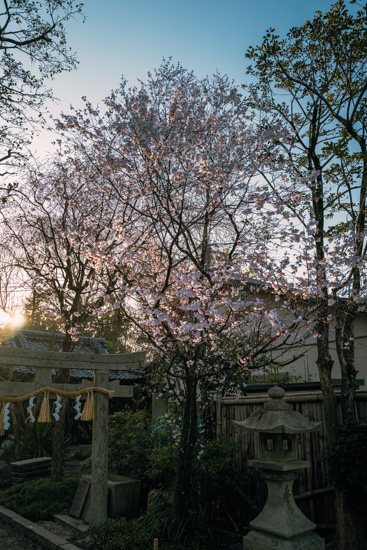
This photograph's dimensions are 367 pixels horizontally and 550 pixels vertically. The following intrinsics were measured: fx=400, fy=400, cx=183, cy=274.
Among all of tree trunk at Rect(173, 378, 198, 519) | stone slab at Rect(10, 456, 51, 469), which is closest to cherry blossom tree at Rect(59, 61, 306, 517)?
tree trunk at Rect(173, 378, 198, 519)

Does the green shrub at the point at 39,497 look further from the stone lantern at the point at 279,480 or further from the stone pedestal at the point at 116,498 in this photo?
the stone lantern at the point at 279,480

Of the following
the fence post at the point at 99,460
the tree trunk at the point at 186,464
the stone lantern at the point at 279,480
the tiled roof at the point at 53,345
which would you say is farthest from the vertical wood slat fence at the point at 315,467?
the tiled roof at the point at 53,345

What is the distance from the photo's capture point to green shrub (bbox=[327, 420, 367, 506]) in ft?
17.8

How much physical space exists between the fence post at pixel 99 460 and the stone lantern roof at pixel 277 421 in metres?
2.76

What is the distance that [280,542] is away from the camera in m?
4.85

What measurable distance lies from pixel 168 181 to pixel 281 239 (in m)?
2.56

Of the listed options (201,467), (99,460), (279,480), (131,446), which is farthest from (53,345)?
(279,480)

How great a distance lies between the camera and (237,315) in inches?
264

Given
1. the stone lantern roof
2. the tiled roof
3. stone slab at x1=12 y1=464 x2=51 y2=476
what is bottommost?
stone slab at x1=12 y1=464 x2=51 y2=476

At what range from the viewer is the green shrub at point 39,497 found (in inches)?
327

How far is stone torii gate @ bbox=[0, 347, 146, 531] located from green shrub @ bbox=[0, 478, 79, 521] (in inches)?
82.5

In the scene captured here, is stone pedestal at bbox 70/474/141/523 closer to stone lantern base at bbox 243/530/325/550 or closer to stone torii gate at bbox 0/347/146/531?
stone torii gate at bbox 0/347/146/531

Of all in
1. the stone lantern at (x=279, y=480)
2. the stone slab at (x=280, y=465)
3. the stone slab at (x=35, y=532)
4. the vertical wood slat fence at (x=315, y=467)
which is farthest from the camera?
the stone slab at (x=35, y=532)

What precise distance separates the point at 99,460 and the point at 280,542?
342 cm
